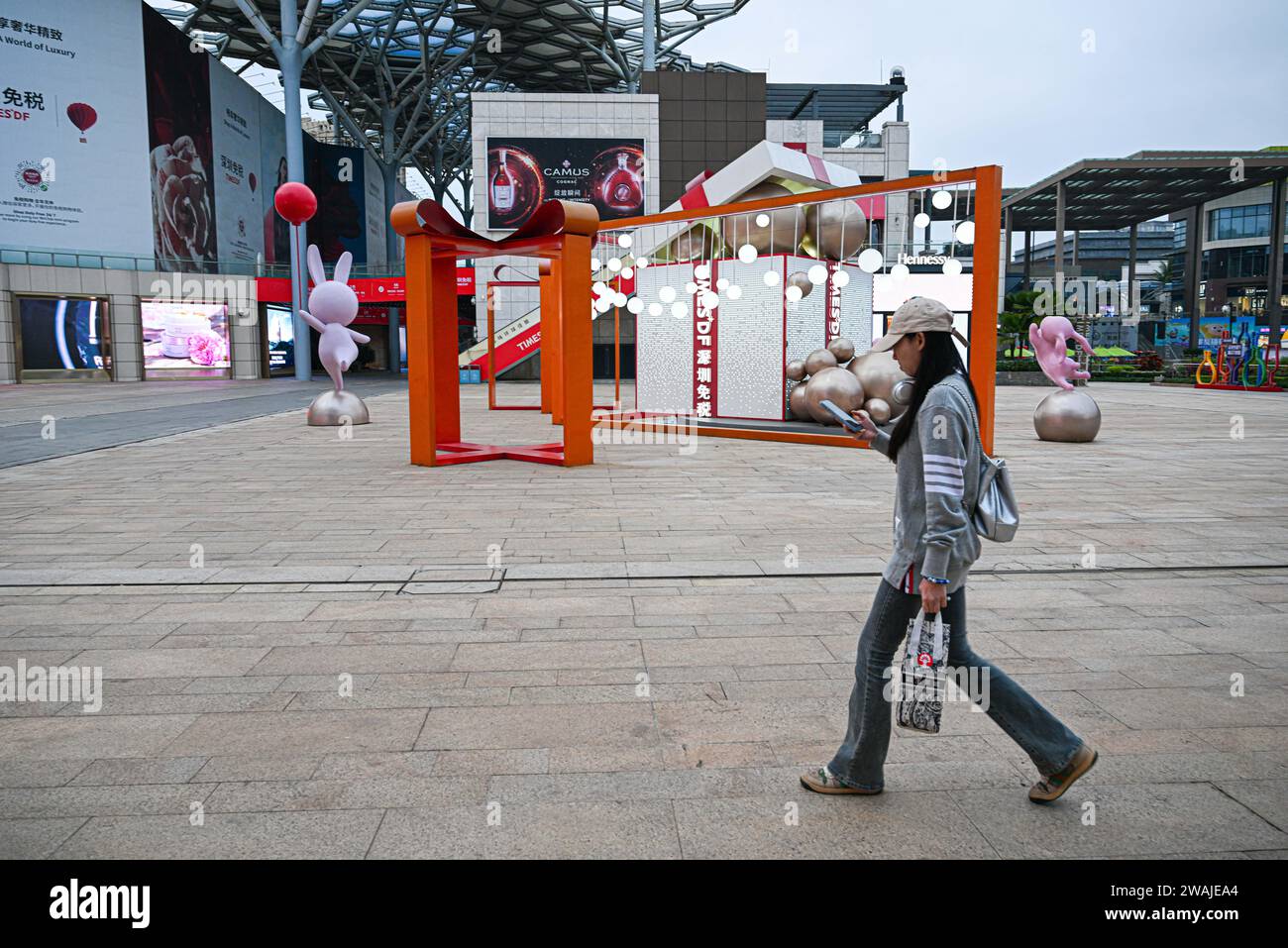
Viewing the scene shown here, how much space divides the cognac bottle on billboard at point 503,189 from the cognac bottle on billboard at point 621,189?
410cm

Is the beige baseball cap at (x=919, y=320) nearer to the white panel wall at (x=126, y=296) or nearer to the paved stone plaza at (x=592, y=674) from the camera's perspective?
the paved stone plaza at (x=592, y=674)

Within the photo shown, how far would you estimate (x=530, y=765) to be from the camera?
11.6 feet

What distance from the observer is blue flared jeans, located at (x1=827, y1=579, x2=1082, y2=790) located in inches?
124

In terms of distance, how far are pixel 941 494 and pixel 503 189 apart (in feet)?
141

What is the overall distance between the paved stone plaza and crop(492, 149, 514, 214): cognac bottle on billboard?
116 feet

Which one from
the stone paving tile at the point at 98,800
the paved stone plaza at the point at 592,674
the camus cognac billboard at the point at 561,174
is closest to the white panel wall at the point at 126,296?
the camus cognac billboard at the point at 561,174

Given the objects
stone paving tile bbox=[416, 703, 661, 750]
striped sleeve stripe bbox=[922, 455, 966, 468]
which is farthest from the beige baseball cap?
stone paving tile bbox=[416, 703, 661, 750]

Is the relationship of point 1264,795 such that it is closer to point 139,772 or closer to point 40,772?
point 139,772

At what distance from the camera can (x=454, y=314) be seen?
504 inches

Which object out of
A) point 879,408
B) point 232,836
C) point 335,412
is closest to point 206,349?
point 335,412

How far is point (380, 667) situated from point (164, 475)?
8043 millimetres

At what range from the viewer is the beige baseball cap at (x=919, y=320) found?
305 cm
